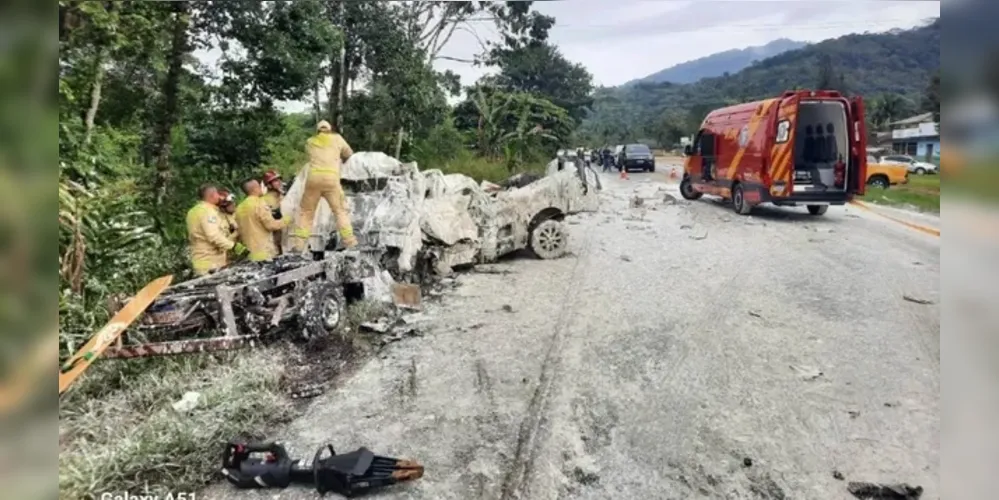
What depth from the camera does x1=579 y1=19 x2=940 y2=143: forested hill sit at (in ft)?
7.50

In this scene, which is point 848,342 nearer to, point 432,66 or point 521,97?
point 521,97

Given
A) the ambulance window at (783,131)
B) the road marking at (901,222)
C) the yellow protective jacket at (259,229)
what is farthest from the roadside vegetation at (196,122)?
the road marking at (901,222)

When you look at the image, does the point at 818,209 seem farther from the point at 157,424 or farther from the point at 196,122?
the point at 157,424

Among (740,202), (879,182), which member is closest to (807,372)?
(740,202)

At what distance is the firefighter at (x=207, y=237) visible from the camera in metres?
2.41

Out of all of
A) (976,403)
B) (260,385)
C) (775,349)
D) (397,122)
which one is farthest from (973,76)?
(260,385)

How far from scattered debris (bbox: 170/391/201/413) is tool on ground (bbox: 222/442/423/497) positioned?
Result: 0.82 ft

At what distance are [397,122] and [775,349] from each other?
1.89 metres

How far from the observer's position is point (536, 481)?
81.9 inches

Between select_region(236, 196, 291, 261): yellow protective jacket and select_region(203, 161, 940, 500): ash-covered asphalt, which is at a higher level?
select_region(236, 196, 291, 261): yellow protective jacket

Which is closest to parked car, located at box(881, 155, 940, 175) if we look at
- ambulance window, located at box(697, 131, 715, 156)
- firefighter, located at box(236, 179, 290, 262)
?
ambulance window, located at box(697, 131, 715, 156)

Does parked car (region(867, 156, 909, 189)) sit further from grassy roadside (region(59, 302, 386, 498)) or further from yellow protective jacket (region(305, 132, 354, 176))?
grassy roadside (region(59, 302, 386, 498))

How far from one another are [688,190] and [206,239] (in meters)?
2.24

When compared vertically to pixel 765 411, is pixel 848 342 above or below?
above
